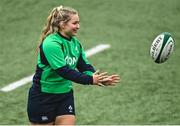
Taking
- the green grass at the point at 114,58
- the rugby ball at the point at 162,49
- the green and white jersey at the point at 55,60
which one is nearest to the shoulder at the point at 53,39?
the green and white jersey at the point at 55,60

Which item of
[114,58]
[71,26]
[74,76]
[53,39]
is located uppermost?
[71,26]

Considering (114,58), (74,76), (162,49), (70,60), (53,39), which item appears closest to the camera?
(74,76)

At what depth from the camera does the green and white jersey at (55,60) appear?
624 centimetres

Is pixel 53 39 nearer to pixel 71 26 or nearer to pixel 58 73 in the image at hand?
pixel 71 26

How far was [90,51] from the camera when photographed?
1197cm

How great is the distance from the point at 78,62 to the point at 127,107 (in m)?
2.81

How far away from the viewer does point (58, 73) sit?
6.25 metres

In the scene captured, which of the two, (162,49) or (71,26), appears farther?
(162,49)

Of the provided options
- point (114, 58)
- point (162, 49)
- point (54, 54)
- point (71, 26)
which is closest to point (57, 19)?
point (71, 26)

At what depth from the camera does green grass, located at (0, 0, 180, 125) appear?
913cm

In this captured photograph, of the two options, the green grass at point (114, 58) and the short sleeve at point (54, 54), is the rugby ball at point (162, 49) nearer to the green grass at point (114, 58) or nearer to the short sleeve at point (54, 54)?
the green grass at point (114, 58)

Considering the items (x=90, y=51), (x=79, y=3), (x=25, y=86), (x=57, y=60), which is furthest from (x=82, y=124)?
(x=79, y=3)

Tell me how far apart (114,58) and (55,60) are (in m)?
5.35

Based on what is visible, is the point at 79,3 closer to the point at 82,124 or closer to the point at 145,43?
the point at 145,43
